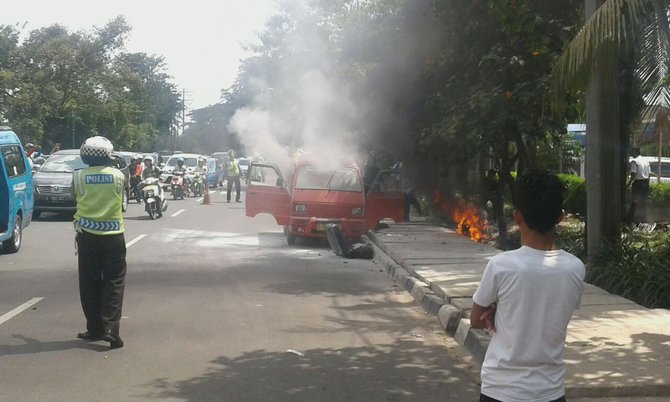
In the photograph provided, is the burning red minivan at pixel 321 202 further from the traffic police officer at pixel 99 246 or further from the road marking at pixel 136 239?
the traffic police officer at pixel 99 246

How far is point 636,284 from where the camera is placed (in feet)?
31.8

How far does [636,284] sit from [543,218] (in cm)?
700

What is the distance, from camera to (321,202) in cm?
1596

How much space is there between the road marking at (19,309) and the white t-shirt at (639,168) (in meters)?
11.9

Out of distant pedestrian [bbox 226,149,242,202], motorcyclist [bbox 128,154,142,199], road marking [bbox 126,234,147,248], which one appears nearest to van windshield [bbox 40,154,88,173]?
motorcyclist [bbox 128,154,142,199]

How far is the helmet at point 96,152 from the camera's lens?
7445 mm

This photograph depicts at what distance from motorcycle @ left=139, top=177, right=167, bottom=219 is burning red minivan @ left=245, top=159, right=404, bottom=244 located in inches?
196

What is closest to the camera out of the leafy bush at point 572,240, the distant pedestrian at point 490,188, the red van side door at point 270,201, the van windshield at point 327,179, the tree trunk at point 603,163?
the tree trunk at point 603,163

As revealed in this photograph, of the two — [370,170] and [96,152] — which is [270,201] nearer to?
[370,170]

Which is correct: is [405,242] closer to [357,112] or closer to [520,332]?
[357,112]

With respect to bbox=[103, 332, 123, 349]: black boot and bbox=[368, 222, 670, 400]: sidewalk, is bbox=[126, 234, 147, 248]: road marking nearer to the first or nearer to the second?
bbox=[368, 222, 670, 400]: sidewalk

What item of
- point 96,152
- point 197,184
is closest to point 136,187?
point 197,184

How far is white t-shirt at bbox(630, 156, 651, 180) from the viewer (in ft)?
54.3

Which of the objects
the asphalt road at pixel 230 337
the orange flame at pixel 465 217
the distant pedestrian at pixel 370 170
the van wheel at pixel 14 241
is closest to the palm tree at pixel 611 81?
the asphalt road at pixel 230 337
